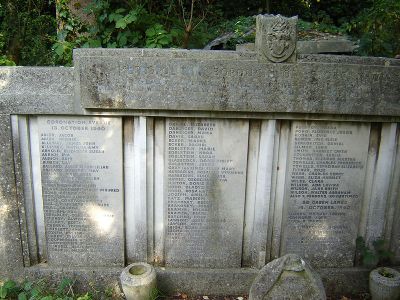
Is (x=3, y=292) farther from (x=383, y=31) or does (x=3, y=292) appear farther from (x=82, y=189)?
(x=383, y=31)

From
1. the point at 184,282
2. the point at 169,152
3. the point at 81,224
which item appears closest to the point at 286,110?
the point at 169,152

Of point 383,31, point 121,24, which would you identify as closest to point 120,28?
point 121,24

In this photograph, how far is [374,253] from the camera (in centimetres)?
455

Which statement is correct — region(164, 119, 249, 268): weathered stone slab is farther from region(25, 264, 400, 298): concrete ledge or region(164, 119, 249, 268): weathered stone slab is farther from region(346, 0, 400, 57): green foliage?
region(346, 0, 400, 57): green foliage

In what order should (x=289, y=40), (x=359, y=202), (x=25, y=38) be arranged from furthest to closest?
1. (x=25, y=38)
2. (x=359, y=202)
3. (x=289, y=40)

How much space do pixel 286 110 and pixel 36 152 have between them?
269 cm

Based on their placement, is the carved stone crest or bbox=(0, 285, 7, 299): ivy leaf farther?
bbox=(0, 285, 7, 299): ivy leaf

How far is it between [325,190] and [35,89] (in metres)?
3.29

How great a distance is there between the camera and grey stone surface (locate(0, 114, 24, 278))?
4.04 metres

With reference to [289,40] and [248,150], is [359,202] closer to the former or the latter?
[248,150]

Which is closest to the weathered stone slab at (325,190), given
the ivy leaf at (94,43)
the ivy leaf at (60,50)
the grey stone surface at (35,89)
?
the grey stone surface at (35,89)

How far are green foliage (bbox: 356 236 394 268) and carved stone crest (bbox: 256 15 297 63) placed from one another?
7.61ft

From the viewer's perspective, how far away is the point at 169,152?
4.21 m

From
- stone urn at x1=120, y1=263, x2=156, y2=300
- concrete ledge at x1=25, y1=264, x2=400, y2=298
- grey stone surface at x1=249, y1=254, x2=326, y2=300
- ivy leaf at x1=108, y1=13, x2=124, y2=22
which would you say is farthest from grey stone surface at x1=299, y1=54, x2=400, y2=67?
stone urn at x1=120, y1=263, x2=156, y2=300
